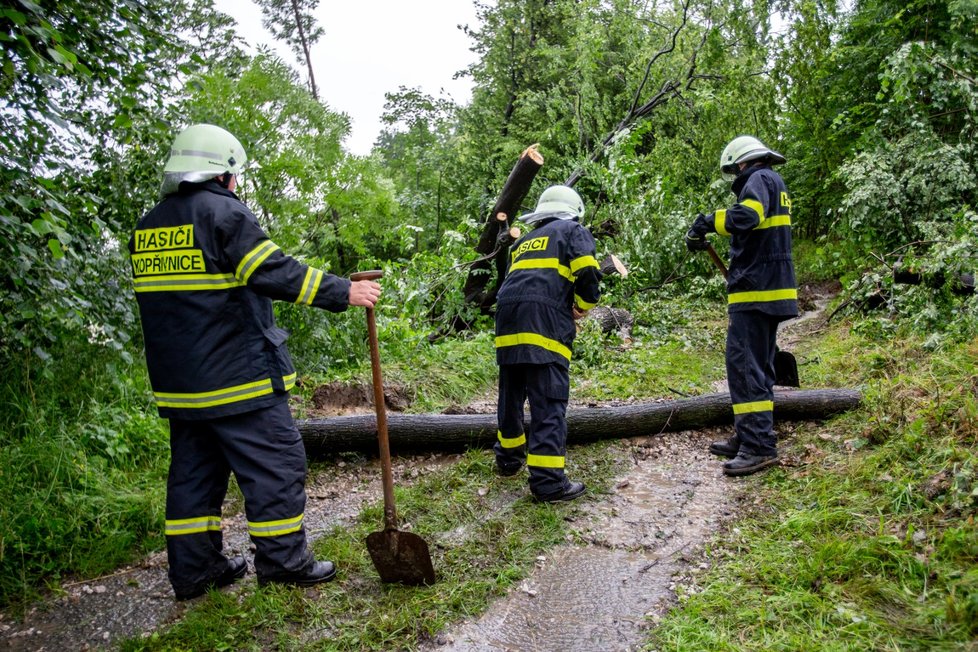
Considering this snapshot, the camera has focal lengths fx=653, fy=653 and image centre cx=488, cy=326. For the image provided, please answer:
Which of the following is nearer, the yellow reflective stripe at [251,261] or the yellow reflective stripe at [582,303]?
the yellow reflective stripe at [251,261]

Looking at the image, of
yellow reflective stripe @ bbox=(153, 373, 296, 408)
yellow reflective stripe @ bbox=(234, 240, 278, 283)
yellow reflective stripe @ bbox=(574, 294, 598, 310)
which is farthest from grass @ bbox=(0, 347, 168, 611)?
yellow reflective stripe @ bbox=(574, 294, 598, 310)

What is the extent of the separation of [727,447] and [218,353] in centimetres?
353

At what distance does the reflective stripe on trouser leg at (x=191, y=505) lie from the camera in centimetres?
310

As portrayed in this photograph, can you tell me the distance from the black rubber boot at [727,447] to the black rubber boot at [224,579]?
3.25m

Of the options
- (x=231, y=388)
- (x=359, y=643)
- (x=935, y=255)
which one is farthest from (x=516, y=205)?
(x=359, y=643)

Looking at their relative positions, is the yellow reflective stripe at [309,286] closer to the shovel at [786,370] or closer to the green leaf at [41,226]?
the green leaf at [41,226]

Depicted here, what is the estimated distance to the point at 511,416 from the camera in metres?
4.39

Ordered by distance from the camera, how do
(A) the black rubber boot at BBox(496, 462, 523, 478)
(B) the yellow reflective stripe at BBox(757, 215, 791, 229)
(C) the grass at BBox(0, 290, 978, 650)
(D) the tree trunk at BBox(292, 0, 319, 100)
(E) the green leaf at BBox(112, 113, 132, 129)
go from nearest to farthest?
(C) the grass at BBox(0, 290, 978, 650)
(E) the green leaf at BBox(112, 113, 132, 129)
(B) the yellow reflective stripe at BBox(757, 215, 791, 229)
(A) the black rubber boot at BBox(496, 462, 523, 478)
(D) the tree trunk at BBox(292, 0, 319, 100)

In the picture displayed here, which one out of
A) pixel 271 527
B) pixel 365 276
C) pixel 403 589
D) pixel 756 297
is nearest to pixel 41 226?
pixel 365 276

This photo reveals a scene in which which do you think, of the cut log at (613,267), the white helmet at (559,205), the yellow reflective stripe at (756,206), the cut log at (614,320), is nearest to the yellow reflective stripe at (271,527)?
the white helmet at (559,205)

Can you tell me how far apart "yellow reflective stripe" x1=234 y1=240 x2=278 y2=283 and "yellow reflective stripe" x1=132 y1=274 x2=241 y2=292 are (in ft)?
0.25

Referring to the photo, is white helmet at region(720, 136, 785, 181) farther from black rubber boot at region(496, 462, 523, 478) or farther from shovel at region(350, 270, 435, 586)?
shovel at region(350, 270, 435, 586)

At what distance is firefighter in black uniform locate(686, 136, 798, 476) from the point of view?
14.2ft

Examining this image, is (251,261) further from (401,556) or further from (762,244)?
(762,244)
